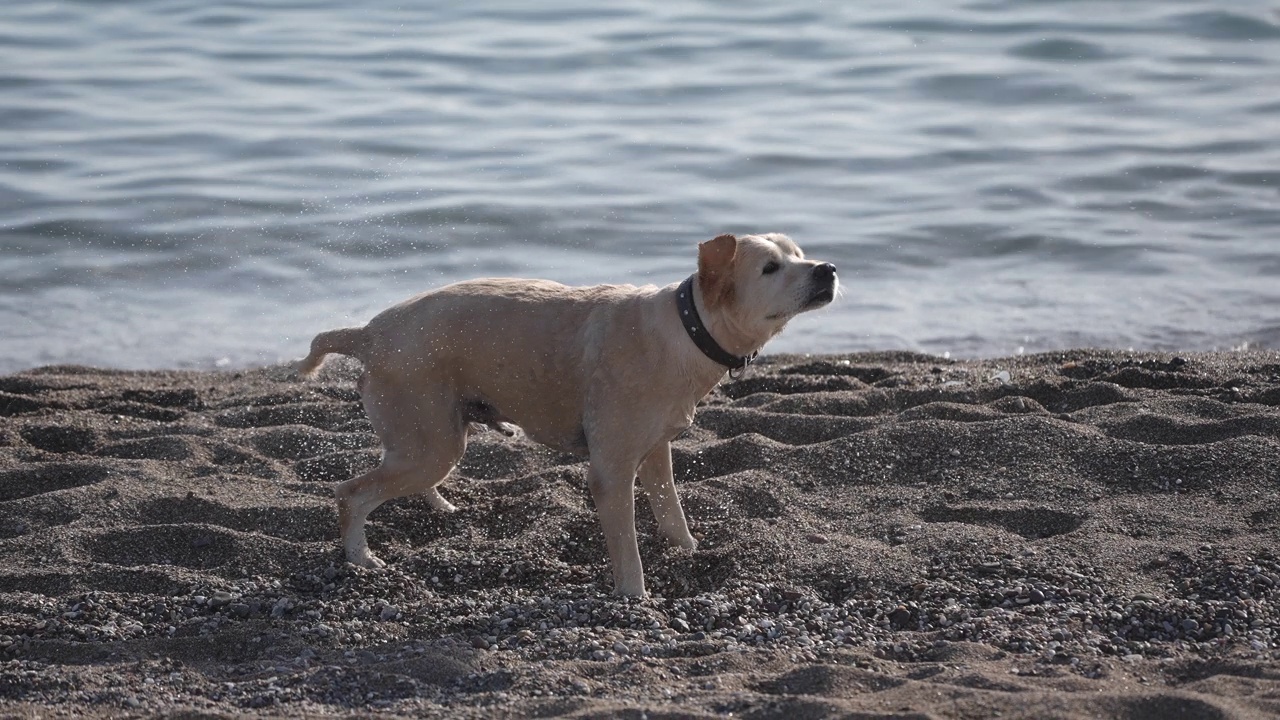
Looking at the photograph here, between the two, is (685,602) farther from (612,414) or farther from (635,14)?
(635,14)

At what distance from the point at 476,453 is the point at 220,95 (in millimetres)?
11125

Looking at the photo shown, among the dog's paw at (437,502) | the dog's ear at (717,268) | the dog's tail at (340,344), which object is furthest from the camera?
the dog's paw at (437,502)

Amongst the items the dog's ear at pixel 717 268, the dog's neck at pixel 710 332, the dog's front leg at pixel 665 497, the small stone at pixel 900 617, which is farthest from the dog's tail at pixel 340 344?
the small stone at pixel 900 617

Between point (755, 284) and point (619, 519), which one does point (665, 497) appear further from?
point (755, 284)

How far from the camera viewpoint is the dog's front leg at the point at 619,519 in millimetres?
5770

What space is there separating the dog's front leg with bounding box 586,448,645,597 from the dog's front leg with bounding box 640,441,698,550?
43 cm

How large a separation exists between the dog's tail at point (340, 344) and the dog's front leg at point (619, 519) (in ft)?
3.67

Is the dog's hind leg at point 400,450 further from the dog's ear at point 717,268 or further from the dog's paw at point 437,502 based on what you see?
the dog's ear at point 717,268

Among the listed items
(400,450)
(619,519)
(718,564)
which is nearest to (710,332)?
(619,519)

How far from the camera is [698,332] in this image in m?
5.64

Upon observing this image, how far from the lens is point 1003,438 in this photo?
22.9 feet

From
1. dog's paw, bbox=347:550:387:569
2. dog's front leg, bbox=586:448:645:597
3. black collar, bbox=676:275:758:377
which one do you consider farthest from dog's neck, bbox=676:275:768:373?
dog's paw, bbox=347:550:387:569

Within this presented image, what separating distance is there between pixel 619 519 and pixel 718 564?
51 centimetres

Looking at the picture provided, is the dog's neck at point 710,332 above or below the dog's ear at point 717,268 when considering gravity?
below
